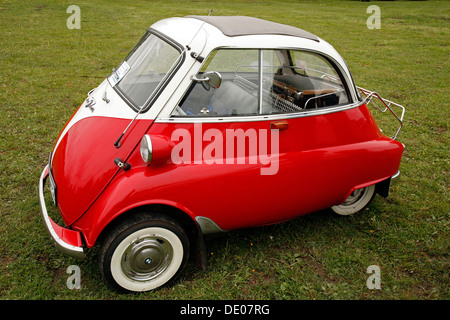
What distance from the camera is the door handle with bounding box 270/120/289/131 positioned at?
278cm

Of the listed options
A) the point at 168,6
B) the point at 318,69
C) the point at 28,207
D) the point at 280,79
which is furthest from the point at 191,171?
the point at 168,6

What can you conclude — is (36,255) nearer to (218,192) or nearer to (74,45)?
(218,192)

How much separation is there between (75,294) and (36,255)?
603mm

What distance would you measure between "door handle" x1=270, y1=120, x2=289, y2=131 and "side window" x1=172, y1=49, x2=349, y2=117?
0.10 meters

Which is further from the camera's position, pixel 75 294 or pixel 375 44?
pixel 375 44

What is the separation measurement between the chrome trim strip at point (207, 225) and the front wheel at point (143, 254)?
0.48 ft

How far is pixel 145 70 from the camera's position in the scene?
299 cm

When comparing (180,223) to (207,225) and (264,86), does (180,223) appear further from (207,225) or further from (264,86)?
(264,86)

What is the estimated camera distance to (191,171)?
2.58 meters

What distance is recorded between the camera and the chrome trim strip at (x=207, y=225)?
8.86 ft

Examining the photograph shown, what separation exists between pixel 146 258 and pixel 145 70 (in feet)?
4.97

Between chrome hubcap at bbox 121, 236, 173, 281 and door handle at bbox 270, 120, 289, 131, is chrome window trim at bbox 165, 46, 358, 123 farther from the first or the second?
chrome hubcap at bbox 121, 236, 173, 281

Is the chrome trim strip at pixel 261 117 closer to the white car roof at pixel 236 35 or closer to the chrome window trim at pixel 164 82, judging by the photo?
the chrome window trim at pixel 164 82

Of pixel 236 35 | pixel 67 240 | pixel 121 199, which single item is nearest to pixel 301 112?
pixel 236 35
